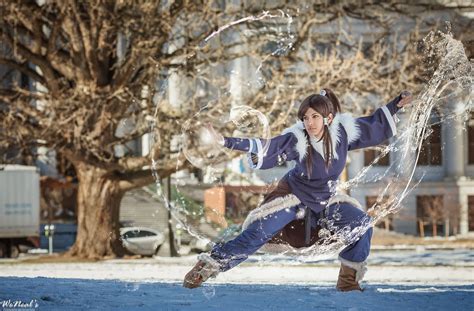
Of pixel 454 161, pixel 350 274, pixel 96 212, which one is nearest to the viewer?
pixel 350 274

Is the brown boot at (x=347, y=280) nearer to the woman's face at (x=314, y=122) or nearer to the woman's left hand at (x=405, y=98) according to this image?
the woman's face at (x=314, y=122)

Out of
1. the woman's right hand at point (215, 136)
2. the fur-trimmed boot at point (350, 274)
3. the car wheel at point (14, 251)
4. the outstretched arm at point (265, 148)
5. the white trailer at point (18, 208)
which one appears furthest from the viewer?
the white trailer at point (18, 208)

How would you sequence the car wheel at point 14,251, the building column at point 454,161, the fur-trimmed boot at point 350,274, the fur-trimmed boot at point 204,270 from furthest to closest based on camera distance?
the building column at point 454,161 → the car wheel at point 14,251 → the fur-trimmed boot at point 350,274 → the fur-trimmed boot at point 204,270

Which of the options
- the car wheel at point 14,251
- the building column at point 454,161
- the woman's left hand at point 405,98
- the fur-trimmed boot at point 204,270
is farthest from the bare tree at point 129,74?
the building column at point 454,161

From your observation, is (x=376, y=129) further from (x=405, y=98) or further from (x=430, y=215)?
(x=430, y=215)

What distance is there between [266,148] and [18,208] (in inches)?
969

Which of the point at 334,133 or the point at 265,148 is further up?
the point at 334,133

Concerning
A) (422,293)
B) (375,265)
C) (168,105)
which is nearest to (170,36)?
(168,105)

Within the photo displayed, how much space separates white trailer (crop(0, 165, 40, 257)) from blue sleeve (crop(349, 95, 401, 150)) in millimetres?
23839

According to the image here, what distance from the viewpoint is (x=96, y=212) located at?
24875 millimetres

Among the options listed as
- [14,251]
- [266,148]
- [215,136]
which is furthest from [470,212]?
[215,136]

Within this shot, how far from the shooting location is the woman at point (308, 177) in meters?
9.00

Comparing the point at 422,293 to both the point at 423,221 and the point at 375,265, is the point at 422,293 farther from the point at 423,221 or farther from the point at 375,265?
the point at 423,221

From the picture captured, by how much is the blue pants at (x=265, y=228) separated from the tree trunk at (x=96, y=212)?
50.6 feet
